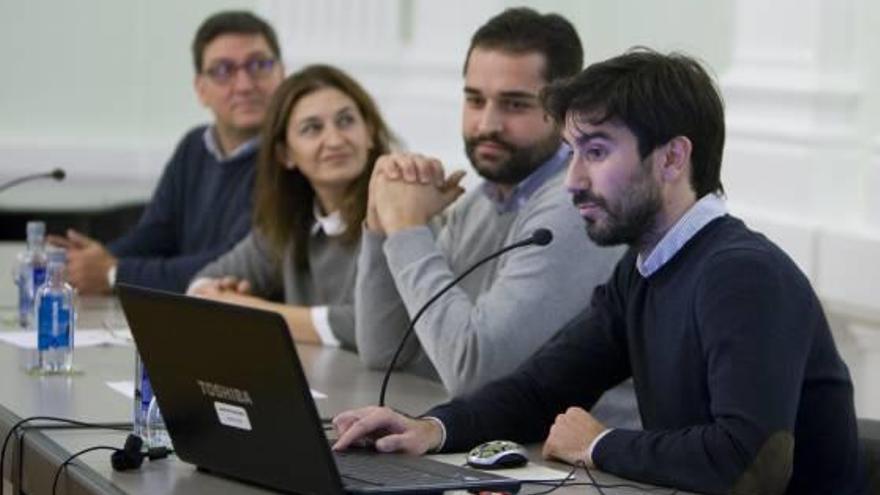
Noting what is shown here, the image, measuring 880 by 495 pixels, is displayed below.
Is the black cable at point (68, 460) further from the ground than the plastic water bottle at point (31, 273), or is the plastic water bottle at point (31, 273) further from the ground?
the black cable at point (68, 460)

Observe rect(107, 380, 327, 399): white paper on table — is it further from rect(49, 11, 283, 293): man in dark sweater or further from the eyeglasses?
the eyeglasses

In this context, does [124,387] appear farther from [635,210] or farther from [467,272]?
[635,210]

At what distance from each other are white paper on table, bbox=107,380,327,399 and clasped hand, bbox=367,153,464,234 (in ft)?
1.16

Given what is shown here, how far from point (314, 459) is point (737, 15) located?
234 cm

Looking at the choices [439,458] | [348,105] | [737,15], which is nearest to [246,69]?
[348,105]

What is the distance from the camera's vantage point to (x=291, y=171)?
4129mm

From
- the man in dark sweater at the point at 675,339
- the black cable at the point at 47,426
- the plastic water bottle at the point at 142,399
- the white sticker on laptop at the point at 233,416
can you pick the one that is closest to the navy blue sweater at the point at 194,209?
the black cable at the point at 47,426

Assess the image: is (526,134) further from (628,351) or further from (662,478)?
(662,478)

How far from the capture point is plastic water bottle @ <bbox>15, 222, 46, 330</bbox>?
3.89 metres

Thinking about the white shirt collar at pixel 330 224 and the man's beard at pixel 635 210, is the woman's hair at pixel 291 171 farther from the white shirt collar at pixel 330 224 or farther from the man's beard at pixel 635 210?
the man's beard at pixel 635 210

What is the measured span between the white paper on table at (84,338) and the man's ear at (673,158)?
56.9 inches

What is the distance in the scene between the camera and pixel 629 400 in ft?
9.91

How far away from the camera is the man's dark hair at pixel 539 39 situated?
3.31 m

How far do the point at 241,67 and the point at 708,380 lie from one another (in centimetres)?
283
